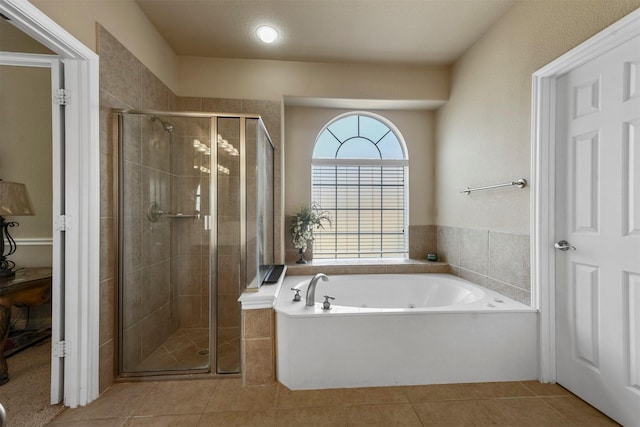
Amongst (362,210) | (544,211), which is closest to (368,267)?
(362,210)

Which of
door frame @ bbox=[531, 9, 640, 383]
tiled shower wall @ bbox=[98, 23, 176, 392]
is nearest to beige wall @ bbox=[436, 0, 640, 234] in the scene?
door frame @ bbox=[531, 9, 640, 383]

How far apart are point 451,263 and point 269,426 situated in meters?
2.12

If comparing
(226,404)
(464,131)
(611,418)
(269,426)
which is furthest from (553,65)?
(226,404)

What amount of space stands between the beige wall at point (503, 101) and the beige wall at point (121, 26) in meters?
2.61

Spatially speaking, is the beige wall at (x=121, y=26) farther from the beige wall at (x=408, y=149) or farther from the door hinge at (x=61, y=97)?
the beige wall at (x=408, y=149)

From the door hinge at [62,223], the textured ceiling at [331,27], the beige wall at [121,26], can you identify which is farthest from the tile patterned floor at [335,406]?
the textured ceiling at [331,27]

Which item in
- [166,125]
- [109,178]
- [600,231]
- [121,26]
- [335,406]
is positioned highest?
[121,26]

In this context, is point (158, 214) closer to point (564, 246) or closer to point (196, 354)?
point (196, 354)

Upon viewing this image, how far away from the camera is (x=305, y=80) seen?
2713mm

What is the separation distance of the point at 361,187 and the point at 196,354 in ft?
7.22

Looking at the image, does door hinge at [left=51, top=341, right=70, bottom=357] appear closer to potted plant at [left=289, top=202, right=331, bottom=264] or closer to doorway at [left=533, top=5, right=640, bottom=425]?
potted plant at [left=289, top=202, right=331, bottom=264]

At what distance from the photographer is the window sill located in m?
2.74

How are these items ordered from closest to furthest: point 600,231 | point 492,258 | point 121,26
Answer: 1. point 600,231
2. point 121,26
3. point 492,258

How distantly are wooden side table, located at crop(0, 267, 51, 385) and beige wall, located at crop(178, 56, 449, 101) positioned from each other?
185 centimetres
